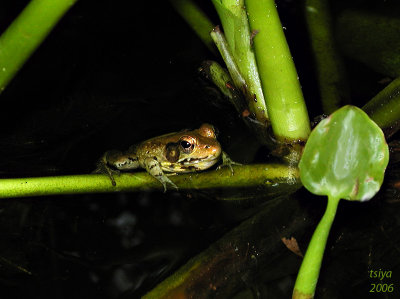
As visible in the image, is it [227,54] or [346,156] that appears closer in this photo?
[346,156]

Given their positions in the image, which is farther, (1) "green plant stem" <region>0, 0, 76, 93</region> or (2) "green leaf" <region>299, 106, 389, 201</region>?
(1) "green plant stem" <region>0, 0, 76, 93</region>

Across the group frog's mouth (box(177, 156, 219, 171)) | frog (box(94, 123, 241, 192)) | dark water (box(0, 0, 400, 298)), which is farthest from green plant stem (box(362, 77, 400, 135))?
frog's mouth (box(177, 156, 219, 171))

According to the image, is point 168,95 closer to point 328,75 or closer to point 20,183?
point 328,75

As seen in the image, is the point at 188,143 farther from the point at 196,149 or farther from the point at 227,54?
the point at 227,54

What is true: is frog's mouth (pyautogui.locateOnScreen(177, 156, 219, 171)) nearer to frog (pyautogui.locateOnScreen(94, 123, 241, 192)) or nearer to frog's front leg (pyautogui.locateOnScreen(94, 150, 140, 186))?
frog (pyautogui.locateOnScreen(94, 123, 241, 192))

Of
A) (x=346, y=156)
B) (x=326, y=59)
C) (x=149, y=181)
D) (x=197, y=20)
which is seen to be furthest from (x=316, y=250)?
(x=197, y=20)

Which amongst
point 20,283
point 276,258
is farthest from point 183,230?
point 20,283
